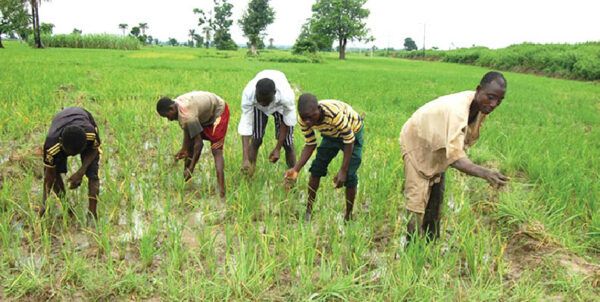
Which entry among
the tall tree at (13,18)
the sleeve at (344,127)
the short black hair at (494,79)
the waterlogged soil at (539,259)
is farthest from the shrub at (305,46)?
the short black hair at (494,79)

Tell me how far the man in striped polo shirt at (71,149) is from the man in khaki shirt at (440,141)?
6.68ft

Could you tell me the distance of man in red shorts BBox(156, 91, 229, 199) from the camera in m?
3.03

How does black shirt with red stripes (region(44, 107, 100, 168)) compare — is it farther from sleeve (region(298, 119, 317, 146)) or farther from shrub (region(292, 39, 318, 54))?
shrub (region(292, 39, 318, 54))

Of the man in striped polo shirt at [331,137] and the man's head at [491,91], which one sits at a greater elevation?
the man's head at [491,91]

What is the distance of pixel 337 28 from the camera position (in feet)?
110

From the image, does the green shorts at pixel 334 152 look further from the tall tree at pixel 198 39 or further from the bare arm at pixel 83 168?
the tall tree at pixel 198 39

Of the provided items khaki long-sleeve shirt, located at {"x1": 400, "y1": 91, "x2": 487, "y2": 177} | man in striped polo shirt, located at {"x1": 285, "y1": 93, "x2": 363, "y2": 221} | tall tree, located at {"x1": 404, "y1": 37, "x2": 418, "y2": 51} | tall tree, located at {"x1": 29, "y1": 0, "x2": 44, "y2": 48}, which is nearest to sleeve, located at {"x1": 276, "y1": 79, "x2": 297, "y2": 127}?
man in striped polo shirt, located at {"x1": 285, "y1": 93, "x2": 363, "y2": 221}

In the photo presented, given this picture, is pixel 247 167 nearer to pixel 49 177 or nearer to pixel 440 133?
pixel 49 177

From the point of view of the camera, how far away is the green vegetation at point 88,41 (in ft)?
93.0


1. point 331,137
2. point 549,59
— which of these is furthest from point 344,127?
point 549,59

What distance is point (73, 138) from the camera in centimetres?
219

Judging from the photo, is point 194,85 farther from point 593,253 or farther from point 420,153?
point 593,253

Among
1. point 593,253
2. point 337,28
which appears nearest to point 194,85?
point 593,253

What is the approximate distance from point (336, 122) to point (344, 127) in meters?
0.07
